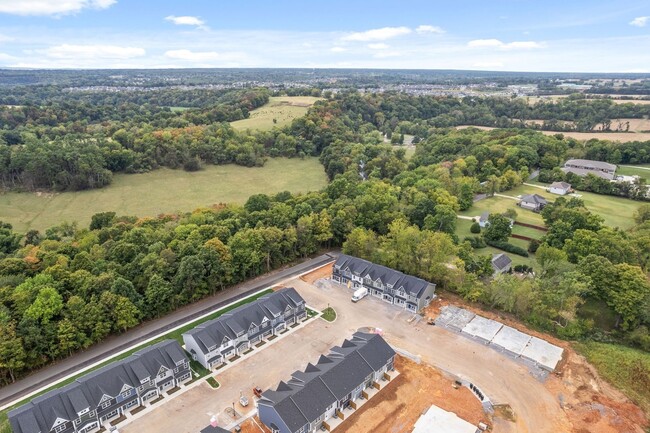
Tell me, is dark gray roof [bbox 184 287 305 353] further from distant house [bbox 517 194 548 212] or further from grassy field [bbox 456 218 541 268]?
distant house [bbox 517 194 548 212]

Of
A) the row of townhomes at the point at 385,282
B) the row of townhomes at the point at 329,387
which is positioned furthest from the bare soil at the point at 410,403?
the row of townhomes at the point at 385,282

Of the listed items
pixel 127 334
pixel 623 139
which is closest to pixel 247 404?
pixel 127 334

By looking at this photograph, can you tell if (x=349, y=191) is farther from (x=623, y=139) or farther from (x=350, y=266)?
(x=623, y=139)

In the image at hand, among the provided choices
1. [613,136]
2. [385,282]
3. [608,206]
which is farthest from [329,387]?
[613,136]

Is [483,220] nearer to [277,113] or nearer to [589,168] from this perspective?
[589,168]

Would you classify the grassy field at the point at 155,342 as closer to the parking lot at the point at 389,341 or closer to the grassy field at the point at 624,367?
the parking lot at the point at 389,341

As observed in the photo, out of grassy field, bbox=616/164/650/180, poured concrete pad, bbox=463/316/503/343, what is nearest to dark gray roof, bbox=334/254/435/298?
poured concrete pad, bbox=463/316/503/343
